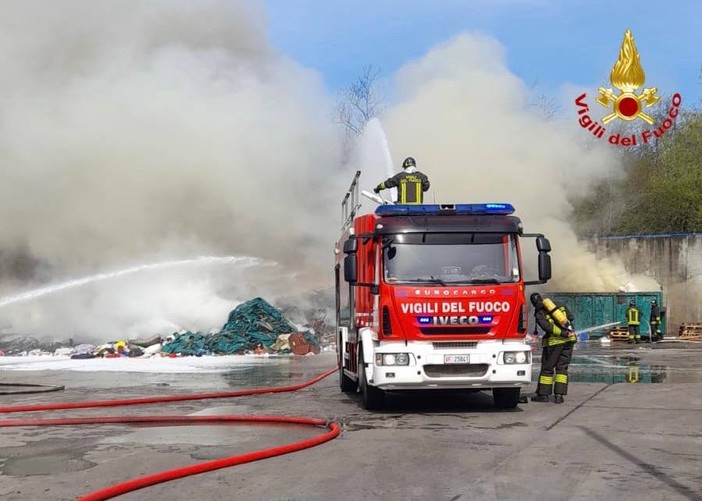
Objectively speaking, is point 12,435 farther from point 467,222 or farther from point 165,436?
point 467,222

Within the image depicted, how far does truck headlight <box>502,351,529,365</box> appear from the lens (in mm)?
9164

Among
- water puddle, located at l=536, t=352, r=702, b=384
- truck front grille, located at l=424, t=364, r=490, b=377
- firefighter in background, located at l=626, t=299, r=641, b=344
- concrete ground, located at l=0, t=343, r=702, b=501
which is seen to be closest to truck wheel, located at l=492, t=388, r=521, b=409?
concrete ground, located at l=0, t=343, r=702, b=501

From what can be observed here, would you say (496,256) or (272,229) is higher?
(272,229)

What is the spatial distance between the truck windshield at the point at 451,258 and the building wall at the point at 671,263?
2178 centimetres

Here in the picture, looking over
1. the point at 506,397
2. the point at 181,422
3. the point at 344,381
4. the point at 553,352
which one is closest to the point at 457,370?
the point at 506,397

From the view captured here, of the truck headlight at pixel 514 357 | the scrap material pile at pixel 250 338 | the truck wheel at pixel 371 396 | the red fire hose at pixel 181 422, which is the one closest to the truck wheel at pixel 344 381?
the red fire hose at pixel 181 422

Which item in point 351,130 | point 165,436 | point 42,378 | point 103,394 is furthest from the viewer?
point 351,130

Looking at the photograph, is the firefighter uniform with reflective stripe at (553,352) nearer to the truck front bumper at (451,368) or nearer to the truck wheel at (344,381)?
the truck front bumper at (451,368)

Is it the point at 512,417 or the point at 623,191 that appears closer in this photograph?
the point at 512,417

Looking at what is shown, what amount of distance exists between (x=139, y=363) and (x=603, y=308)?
647 inches

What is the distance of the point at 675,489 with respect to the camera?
17.9ft

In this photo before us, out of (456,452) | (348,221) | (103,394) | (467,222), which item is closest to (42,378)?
(103,394)

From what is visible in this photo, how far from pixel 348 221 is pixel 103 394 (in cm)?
467

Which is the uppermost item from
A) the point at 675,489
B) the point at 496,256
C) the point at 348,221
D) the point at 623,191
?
the point at 623,191
